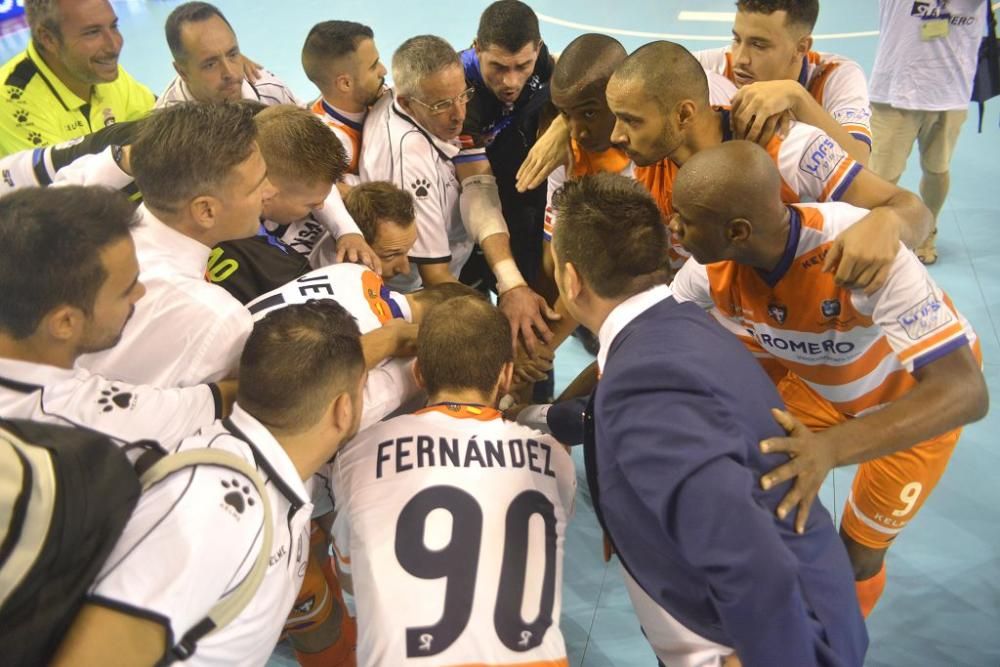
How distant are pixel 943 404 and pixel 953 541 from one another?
1.77 m

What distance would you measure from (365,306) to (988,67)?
5105mm

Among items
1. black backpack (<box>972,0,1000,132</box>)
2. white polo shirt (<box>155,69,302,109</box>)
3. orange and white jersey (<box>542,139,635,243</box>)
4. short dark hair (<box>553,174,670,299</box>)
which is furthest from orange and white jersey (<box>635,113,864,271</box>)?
black backpack (<box>972,0,1000,132</box>)

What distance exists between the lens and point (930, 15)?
5.36 metres

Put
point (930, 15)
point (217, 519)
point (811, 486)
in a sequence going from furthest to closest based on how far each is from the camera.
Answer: point (930, 15)
point (811, 486)
point (217, 519)

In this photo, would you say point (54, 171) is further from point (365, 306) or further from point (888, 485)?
point (888, 485)

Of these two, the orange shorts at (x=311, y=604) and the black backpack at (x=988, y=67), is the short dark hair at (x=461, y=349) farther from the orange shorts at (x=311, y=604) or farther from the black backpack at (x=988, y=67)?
the black backpack at (x=988, y=67)

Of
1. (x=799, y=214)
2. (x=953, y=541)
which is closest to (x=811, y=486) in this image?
(x=799, y=214)

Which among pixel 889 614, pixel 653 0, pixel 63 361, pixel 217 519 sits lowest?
pixel 889 614

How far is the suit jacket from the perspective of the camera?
170 centimetres

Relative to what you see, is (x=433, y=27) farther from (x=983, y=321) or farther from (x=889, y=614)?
(x=889, y=614)

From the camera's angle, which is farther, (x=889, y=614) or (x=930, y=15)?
(x=930, y=15)

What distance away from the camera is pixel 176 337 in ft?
7.58

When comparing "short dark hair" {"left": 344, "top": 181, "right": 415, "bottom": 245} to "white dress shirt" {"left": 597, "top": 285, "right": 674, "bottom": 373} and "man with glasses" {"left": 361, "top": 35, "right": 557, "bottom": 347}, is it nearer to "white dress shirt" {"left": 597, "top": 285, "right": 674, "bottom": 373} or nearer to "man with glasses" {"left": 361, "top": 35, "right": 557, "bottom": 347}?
"man with glasses" {"left": 361, "top": 35, "right": 557, "bottom": 347}

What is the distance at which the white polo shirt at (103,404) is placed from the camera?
193 cm
